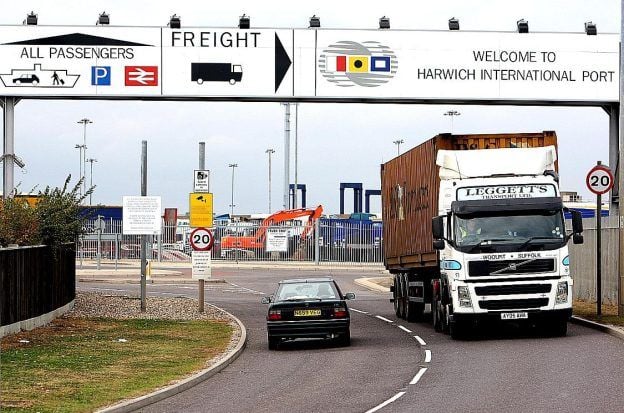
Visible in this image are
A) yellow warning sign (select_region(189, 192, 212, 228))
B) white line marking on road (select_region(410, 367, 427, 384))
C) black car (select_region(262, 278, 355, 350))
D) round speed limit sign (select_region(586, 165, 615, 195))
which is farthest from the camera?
yellow warning sign (select_region(189, 192, 212, 228))

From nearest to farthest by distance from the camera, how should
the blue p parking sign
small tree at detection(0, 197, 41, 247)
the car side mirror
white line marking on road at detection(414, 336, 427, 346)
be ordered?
white line marking on road at detection(414, 336, 427, 346), the car side mirror, small tree at detection(0, 197, 41, 247), the blue p parking sign

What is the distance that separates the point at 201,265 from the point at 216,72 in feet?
18.6

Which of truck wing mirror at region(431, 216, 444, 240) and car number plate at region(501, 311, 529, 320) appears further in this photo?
truck wing mirror at region(431, 216, 444, 240)

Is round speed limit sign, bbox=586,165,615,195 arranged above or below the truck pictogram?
below

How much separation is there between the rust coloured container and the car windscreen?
319cm

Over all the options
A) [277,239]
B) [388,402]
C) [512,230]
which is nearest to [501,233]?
[512,230]

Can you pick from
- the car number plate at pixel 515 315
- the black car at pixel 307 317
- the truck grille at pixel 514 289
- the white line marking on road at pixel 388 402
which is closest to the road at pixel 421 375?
the white line marking on road at pixel 388 402

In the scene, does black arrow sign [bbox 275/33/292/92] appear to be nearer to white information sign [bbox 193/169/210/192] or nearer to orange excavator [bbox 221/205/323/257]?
white information sign [bbox 193/169/210/192]

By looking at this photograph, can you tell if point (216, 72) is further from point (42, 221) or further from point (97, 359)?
point (97, 359)

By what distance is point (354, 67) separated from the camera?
3472 cm

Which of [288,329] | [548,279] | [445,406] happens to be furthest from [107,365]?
[548,279]

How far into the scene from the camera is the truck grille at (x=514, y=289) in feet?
78.5

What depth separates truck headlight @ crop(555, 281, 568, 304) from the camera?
23.9 meters

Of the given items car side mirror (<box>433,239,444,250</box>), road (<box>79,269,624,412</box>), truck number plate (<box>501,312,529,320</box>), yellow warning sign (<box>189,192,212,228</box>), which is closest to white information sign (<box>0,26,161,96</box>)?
yellow warning sign (<box>189,192,212,228</box>)
